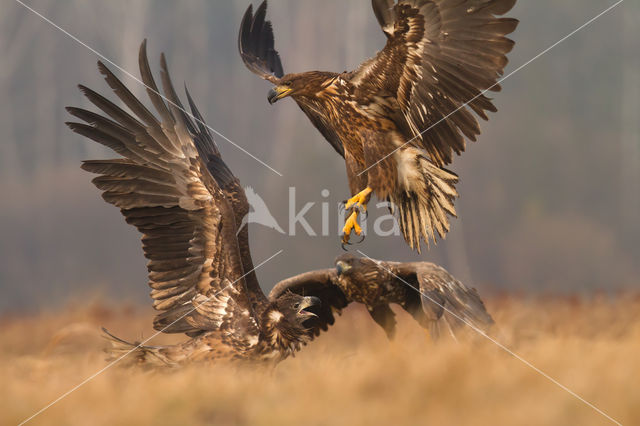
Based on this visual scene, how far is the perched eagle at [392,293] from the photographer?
4242mm

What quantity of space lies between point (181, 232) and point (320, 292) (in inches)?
65.8

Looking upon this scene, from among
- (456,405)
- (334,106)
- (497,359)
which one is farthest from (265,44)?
(456,405)

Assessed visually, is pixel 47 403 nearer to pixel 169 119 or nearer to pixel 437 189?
pixel 169 119

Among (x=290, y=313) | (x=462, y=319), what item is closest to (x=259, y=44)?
(x=290, y=313)

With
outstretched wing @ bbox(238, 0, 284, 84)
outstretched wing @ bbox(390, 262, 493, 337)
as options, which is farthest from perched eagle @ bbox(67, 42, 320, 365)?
outstretched wing @ bbox(238, 0, 284, 84)

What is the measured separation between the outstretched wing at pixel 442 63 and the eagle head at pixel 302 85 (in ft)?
1.50

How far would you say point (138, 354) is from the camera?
4.19 metres

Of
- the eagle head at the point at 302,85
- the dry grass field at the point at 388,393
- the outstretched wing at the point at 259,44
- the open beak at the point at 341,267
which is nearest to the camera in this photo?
the dry grass field at the point at 388,393

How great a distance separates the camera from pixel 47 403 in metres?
2.62

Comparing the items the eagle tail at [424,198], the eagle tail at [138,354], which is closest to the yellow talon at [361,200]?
the eagle tail at [424,198]

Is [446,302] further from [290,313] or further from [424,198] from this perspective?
[290,313]

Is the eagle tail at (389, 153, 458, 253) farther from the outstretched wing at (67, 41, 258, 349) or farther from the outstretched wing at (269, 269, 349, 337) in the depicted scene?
the outstretched wing at (67, 41, 258, 349)

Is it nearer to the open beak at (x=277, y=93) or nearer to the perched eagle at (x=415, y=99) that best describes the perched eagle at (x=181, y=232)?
the open beak at (x=277, y=93)

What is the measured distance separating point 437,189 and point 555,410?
2.67 meters
